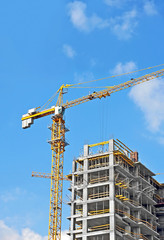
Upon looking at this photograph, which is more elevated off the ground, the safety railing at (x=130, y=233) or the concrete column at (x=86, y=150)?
the concrete column at (x=86, y=150)

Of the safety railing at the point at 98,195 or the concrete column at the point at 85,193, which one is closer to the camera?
the concrete column at the point at 85,193

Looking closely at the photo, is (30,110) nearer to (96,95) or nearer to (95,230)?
(96,95)

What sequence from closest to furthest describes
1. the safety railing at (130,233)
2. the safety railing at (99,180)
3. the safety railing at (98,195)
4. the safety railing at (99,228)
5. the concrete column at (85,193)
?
the concrete column at (85,193), the safety railing at (130,233), the safety railing at (99,228), the safety railing at (98,195), the safety railing at (99,180)

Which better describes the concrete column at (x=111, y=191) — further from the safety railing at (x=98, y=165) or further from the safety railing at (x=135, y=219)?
the safety railing at (x=135, y=219)

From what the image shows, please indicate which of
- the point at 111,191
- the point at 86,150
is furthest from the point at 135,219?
the point at 86,150

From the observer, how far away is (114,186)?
105 meters

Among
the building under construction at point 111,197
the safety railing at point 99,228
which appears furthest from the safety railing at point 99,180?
the safety railing at point 99,228

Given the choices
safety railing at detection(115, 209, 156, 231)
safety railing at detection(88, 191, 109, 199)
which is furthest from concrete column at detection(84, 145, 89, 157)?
safety railing at detection(115, 209, 156, 231)

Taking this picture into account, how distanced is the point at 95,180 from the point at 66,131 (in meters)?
32.1

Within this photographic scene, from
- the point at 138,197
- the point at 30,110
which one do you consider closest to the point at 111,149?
the point at 138,197

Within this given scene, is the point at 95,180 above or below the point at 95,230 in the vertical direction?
above

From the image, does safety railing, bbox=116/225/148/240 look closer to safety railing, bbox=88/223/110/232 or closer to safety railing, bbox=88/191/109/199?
safety railing, bbox=88/223/110/232

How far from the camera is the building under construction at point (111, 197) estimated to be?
337 ft

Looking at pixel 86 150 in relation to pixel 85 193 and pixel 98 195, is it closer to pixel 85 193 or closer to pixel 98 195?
pixel 85 193
